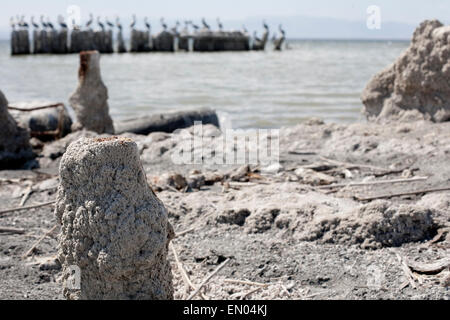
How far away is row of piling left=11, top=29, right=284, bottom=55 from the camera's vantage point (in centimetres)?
4825

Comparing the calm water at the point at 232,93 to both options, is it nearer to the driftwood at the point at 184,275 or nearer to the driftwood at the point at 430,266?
the driftwood at the point at 184,275

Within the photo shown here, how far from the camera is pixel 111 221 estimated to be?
111 inches

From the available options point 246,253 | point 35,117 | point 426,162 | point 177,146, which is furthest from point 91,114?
point 246,253

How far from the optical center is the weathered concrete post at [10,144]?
27.0ft

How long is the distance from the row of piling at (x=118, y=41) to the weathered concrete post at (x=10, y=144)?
4067cm

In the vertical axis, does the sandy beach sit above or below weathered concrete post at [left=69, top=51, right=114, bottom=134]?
below

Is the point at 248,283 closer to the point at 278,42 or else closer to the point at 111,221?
the point at 111,221

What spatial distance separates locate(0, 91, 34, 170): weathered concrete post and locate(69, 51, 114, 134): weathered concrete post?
147cm

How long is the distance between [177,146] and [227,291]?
14.8 ft

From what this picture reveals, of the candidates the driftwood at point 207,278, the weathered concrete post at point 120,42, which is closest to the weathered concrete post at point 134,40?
the weathered concrete post at point 120,42

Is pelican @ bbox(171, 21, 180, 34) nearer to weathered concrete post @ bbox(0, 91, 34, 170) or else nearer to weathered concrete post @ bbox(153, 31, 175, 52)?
weathered concrete post @ bbox(153, 31, 175, 52)

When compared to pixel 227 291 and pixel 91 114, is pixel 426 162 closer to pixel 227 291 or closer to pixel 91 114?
pixel 227 291

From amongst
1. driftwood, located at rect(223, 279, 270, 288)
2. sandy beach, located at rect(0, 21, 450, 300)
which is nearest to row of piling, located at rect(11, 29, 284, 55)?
sandy beach, located at rect(0, 21, 450, 300)

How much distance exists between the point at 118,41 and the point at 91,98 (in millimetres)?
43805
